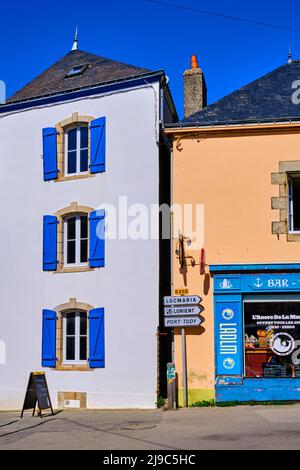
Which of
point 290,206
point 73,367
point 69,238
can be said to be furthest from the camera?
point 69,238

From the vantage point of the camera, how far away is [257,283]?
47.1ft

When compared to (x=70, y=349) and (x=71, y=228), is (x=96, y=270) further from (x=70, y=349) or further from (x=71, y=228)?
(x=70, y=349)

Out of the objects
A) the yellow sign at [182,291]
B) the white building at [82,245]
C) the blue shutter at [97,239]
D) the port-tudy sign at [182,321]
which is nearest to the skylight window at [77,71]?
the white building at [82,245]

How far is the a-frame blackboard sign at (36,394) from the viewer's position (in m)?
14.1

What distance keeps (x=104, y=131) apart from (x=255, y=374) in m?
6.75

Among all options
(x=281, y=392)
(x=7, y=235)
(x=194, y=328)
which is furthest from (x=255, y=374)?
(x=7, y=235)

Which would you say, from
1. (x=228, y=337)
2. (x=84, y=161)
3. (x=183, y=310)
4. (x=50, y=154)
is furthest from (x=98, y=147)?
(x=228, y=337)

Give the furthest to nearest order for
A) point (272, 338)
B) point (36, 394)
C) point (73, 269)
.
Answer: point (73, 269)
point (272, 338)
point (36, 394)

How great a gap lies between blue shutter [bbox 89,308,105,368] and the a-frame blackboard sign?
4.63 feet

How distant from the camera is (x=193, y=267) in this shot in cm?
1476

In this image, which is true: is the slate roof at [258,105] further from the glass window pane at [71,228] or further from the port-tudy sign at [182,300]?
the port-tudy sign at [182,300]

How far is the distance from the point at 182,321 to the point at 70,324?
10.6 ft

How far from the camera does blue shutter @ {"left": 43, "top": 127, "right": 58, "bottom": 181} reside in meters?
16.7

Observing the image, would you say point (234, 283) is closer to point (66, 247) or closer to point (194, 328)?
point (194, 328)
